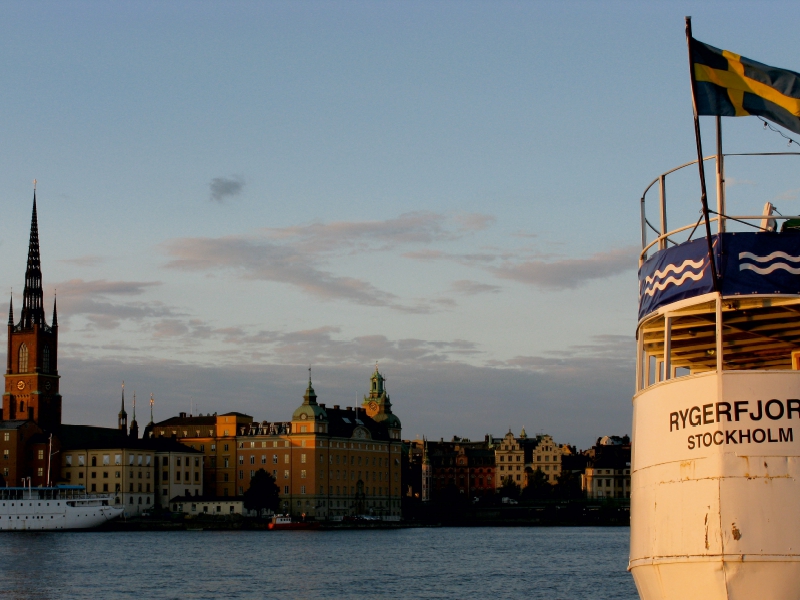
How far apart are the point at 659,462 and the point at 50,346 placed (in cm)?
16785

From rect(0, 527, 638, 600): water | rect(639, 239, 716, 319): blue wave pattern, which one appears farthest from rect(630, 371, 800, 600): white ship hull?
rect(0, 527, 638, 600): water

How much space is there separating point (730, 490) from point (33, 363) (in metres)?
167

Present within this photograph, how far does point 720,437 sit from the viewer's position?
13578 mm

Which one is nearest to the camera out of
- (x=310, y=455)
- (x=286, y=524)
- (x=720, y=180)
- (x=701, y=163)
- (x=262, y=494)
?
(x=701, y=163)

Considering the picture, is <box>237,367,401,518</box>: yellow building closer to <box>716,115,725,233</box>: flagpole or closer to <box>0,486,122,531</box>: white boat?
<box>0,486,122,531</box>: white boat

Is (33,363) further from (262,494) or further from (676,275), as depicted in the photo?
(676,275)

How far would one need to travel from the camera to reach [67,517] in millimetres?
141500

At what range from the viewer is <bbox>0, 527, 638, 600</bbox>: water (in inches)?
2234

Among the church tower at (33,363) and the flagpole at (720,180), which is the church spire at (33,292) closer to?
the church tower at (33,363)

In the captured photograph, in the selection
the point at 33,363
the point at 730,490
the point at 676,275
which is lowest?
the point at 730,490

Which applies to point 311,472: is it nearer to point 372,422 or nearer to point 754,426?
point 372,422

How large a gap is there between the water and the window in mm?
59452

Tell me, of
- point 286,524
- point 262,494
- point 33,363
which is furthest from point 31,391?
point 286,524

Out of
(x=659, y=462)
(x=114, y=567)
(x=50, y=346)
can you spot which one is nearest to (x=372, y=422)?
(x=50, y=346)
